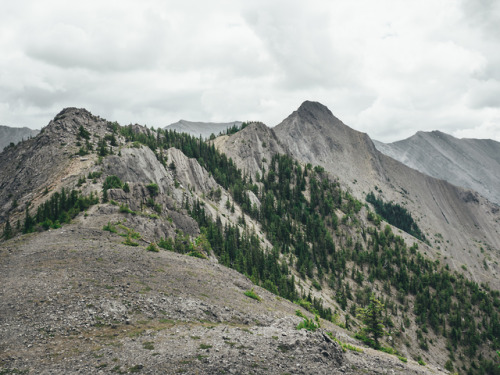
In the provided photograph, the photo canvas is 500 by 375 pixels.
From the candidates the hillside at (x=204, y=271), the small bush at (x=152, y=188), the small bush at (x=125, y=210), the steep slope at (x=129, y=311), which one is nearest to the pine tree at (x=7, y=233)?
the hillside at (x=204, y=271)

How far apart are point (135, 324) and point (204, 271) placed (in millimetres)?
16352

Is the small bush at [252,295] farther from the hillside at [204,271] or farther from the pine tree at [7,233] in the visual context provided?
the pine tree at [7,233]

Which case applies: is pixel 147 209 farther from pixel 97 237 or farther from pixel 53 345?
pixel 53 345

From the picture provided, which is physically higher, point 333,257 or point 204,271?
point 204,271

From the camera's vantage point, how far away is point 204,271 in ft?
122

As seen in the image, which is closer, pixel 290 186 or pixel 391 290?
pixel 391 290

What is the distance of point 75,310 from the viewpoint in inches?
816

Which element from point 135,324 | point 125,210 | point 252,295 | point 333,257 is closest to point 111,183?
point 125,210

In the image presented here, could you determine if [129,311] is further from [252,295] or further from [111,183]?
[111,183]

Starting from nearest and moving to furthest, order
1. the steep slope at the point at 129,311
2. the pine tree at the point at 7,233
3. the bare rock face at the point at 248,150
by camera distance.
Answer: the steep slope at the point at 129,311, the pine tree at the point at 7,233, the bare rock face at the point at 248,150

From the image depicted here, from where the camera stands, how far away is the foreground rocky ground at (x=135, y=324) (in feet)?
55.0

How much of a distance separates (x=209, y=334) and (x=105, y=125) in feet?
353

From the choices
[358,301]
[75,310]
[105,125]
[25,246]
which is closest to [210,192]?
[105,125]

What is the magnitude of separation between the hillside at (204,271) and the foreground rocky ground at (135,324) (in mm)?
120
